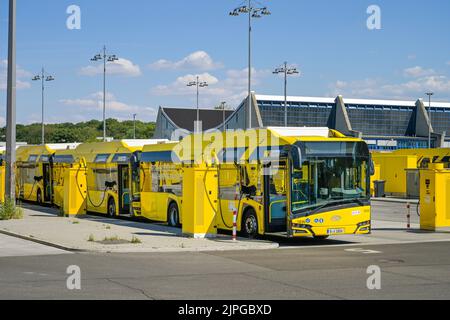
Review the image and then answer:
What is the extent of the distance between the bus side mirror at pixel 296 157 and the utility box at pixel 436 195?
25.3ft

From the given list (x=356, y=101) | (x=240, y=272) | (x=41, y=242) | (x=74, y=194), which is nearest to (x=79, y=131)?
(x=356, y=101)

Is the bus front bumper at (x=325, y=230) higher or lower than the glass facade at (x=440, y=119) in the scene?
lower

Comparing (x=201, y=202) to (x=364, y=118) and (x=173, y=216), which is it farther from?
(x=364, y=118)

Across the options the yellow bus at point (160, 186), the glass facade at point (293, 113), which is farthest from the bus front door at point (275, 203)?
the glass facade at point (293, 113)

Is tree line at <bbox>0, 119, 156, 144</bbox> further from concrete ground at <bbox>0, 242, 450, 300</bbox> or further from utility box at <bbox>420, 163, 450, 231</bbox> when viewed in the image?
concrete ground at <bbox>0, 242, 450, 300</bbox>

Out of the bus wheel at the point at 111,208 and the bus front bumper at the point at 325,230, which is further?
the bus wheel at the point at 111,208

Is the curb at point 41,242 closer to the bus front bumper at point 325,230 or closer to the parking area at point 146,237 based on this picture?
the parking area at point 146,237

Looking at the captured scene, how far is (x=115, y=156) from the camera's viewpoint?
30656 mm

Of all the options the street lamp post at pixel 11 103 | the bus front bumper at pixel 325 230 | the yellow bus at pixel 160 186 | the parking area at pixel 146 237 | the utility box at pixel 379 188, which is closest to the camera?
the parking area at pixel 146 237

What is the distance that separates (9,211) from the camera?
2730 cm

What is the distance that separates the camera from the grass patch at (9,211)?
1068 inches

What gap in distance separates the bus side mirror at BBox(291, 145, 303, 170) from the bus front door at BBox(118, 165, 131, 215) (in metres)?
12.0
